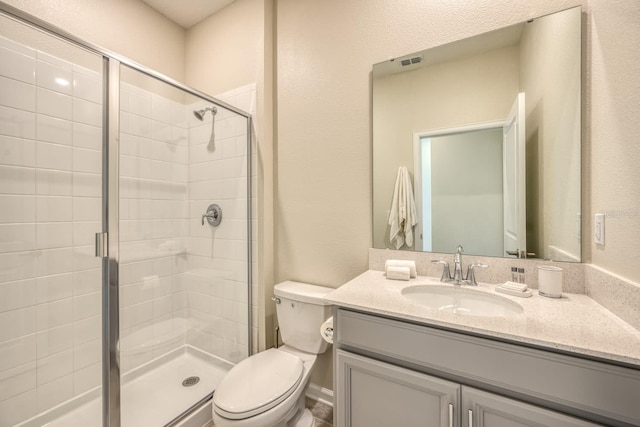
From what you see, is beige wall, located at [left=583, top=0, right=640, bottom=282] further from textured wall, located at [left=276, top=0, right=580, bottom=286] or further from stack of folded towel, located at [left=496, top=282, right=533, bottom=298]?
textured wall, located at [left=276, top=0, right=580, bottom=286]

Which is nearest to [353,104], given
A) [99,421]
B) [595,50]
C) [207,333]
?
[595,50]

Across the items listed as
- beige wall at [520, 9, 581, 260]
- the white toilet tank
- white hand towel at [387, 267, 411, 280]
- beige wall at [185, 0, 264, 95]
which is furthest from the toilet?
beige wall at [185, 0, 264, 95]

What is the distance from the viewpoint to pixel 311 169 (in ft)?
5.72

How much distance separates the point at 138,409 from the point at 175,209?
122 centimetres

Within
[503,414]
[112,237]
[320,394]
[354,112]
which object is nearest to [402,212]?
[354,112]

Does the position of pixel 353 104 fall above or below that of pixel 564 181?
above

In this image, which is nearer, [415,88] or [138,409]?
[415,88]

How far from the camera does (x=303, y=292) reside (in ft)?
5.20

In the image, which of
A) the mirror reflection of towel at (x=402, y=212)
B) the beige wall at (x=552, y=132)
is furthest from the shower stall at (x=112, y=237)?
the beige wall at (x=552, y=132)

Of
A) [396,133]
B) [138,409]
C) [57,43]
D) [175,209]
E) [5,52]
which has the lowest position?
[138,409]

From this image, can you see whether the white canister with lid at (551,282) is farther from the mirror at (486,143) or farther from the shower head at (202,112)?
the shower head at (202,112)

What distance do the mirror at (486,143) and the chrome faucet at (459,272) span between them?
0.26 feet

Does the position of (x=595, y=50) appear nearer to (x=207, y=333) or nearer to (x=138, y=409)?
(x=207, y=333)

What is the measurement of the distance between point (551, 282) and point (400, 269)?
56 centimetres
